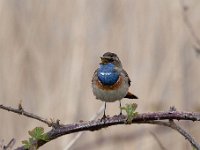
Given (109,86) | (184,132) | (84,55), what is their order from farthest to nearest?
(84,55)
(109,86)
(184,132)

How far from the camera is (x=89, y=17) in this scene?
2.57 metres

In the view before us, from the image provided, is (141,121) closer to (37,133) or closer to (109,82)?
(37,133)

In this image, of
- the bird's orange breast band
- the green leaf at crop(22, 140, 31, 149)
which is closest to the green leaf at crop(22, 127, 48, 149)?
the green leaf at crop(22, 140, 31, 149)

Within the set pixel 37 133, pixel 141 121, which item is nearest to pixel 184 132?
pixel 141 121

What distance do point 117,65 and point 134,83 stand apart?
4.20 ft

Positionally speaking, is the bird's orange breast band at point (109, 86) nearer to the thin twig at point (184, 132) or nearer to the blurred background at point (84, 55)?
the thin twig at point (184, 132)

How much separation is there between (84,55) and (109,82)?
1.20m

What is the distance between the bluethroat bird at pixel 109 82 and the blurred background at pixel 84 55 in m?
1.16

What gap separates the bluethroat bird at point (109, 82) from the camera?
1.36 meters

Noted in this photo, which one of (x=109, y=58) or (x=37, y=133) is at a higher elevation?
(x=109, y=58)

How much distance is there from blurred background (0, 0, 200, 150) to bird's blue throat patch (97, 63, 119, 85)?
115 centimetres

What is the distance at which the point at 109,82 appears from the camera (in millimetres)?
1399

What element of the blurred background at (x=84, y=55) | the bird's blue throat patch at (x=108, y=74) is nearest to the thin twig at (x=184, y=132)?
the bird's blue throat patch at (x=108, y=74)

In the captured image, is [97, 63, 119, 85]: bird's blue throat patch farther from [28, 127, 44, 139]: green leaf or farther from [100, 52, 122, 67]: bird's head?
[28, 127, 44, 139]: green leaf
